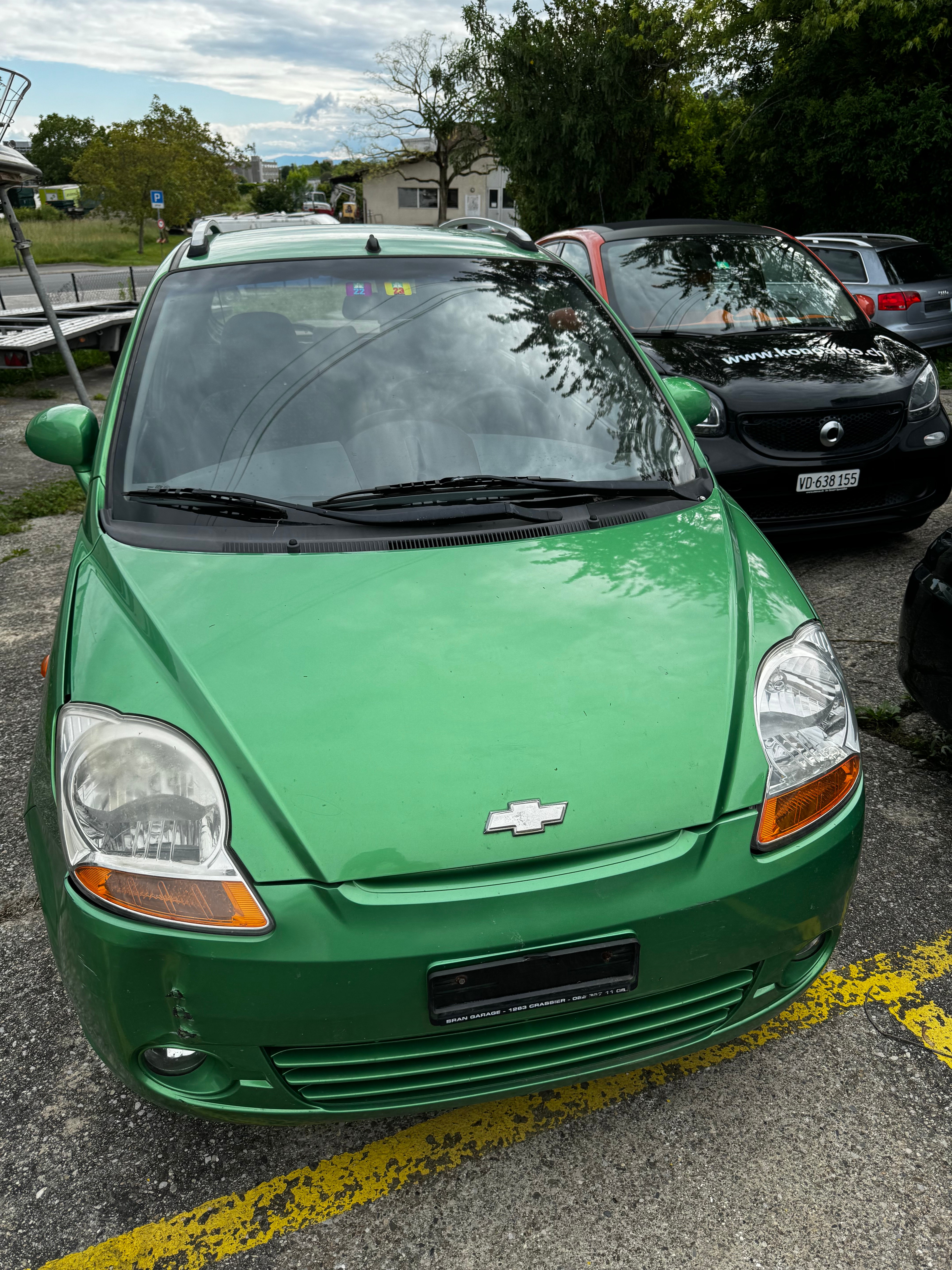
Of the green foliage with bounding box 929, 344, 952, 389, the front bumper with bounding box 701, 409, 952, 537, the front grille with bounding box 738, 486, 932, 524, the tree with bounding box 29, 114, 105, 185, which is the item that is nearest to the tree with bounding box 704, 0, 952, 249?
the green foliage with bounding box 929, 344, 952, 389

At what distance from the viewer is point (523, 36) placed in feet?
62.5

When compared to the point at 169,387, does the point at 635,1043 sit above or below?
below

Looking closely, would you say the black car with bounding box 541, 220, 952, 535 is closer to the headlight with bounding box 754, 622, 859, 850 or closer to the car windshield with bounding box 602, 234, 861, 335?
the car windshield with bounding box 602, 234, 861, 335

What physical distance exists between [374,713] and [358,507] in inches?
28.7

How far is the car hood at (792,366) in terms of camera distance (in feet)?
15.0

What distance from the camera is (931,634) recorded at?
9.57ft

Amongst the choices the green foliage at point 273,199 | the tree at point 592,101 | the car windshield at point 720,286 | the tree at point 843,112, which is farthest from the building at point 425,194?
the car windshield at point 720,286

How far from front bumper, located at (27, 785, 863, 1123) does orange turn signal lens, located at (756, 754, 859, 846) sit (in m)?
0.03

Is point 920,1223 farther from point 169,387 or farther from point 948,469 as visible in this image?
point 948,469

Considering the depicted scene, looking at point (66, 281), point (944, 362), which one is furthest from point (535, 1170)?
point (66, 281)

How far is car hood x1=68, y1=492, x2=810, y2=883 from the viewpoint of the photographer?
62.4 inches

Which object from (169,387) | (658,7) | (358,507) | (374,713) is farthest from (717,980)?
(658,7)

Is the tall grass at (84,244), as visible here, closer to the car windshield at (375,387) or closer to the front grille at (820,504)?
the front grille at (820,504)

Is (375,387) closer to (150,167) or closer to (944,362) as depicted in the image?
(944,362)
